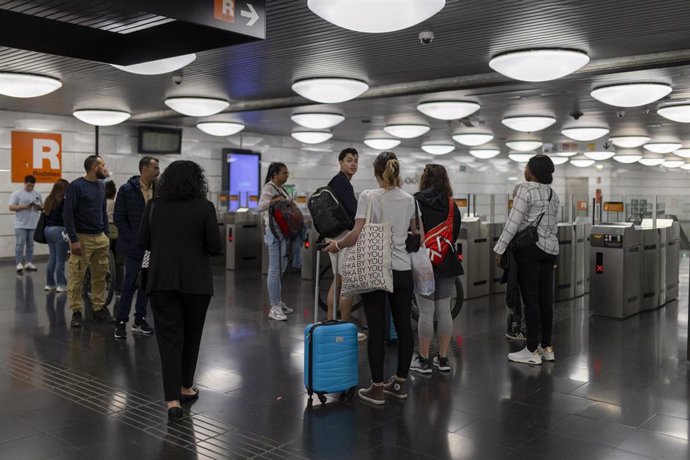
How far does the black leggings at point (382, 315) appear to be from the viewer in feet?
13.3

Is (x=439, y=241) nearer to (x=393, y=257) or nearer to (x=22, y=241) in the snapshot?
(x=393, y=257)

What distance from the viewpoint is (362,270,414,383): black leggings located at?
13.3 feet

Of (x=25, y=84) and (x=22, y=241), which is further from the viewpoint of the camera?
(x=22, y=241)

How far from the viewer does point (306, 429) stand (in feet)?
12.2

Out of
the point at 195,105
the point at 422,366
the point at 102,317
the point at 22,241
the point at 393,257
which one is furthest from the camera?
the point at 22,241

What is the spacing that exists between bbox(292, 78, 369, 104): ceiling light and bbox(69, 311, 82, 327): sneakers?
3.69 meters

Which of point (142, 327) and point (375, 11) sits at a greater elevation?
point (375, 11)

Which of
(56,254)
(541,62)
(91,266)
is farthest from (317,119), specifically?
(91,266)

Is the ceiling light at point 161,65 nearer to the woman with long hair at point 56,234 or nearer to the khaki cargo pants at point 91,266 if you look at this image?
the khaki cargo pants at point 91,266

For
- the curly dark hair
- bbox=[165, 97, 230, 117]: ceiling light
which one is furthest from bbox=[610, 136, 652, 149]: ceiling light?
the curly dark hair

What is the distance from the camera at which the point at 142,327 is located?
627cm

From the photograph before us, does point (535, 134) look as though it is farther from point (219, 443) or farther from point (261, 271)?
point (219, 443)

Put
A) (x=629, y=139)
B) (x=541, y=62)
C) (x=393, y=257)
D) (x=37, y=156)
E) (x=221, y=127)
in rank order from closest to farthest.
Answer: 1. (x=393, y=257)
2. (x=541, y=62)
3. (x=221, y=127)
4. (x=37, y=156)
5. (x=629, y=139)

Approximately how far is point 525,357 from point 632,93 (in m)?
4.42
